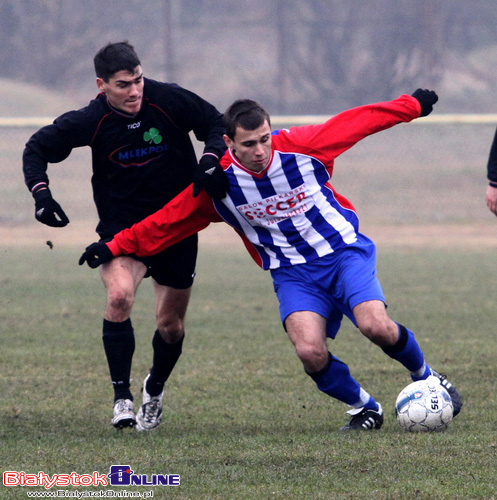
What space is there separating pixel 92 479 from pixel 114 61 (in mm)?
2112

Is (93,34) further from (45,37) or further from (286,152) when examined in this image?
(286,152)

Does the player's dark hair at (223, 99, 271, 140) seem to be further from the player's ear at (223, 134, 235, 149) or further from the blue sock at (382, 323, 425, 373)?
the blue sock at (382, 323, 425, 373)

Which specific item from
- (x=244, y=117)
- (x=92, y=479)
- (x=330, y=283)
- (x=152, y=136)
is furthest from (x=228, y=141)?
(x=92, y=479)

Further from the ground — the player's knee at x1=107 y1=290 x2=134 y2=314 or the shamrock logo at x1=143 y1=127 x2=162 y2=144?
the shamrock logo at x1=143 y1=127 x2=162 y2=144

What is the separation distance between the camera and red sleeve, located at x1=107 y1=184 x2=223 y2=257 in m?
4.82

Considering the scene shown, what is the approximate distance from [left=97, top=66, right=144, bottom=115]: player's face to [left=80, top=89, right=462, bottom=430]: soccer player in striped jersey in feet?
1.71

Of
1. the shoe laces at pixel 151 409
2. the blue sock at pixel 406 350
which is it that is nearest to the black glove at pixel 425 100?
the blue sock at pixel 406 350

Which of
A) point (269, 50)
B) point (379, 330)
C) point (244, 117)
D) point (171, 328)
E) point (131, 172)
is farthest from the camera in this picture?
point (269, 50)

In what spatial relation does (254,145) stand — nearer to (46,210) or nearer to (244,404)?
(46,210)

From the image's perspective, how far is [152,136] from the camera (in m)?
5.03

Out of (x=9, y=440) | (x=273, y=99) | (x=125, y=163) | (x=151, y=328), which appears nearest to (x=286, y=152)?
(x=125, y=163)

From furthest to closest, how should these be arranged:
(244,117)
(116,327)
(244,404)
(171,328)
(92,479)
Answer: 1. (244,404)
2. (171,328)
3. (116,327)
4. (244,117)
5. (92,479)

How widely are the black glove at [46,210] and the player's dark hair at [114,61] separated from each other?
0.67 meters

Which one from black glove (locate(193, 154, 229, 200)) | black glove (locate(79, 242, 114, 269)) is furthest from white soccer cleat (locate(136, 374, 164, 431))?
black glove (locate(193, 154, 229, 200))
